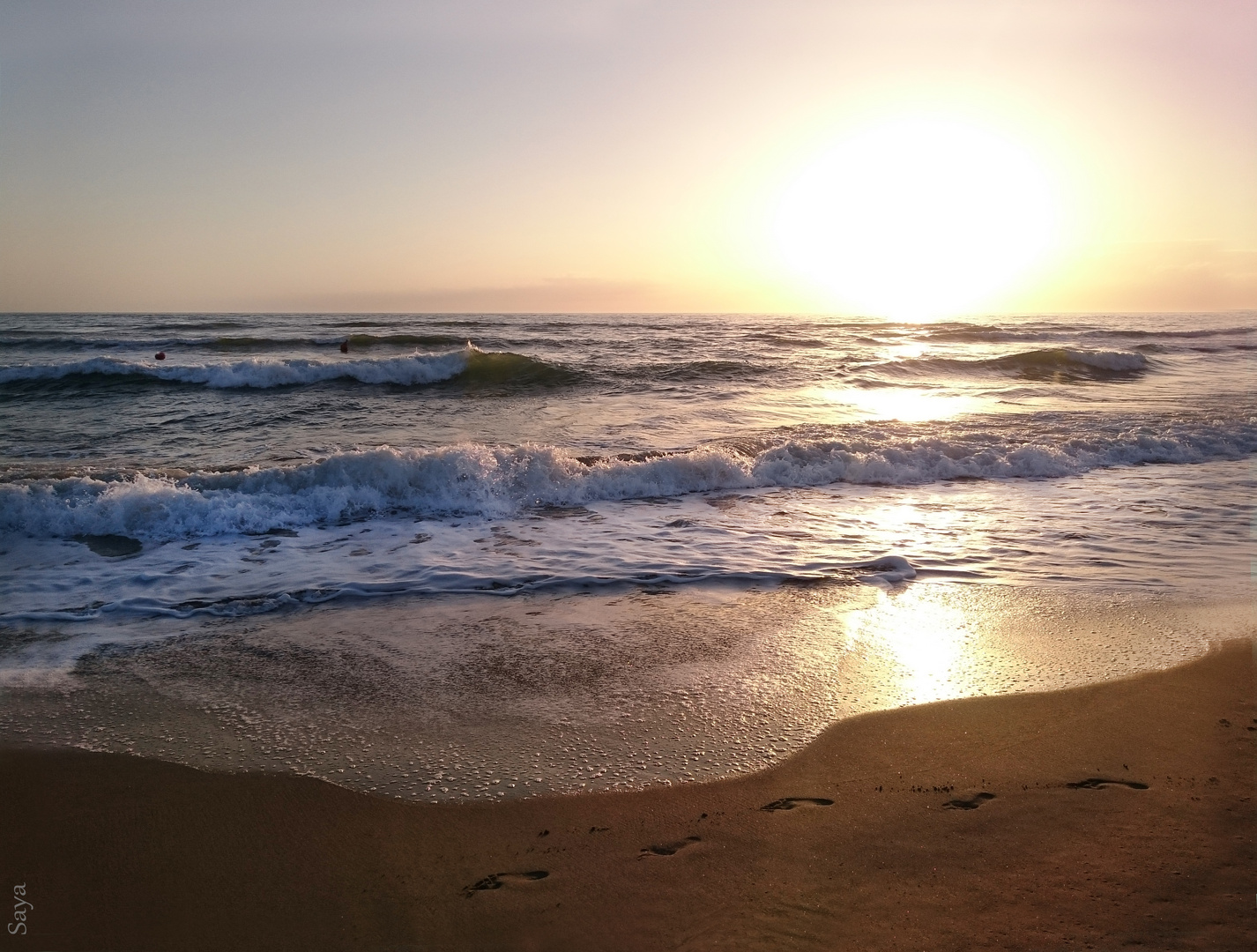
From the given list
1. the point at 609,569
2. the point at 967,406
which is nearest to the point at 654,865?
the point at 609,569

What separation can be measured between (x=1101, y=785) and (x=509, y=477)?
6957 mm

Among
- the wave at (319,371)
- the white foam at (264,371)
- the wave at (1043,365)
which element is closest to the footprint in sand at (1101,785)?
the wave at (319,371)

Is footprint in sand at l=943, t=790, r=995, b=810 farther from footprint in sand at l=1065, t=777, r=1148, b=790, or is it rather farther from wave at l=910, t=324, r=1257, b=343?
wave at l=910, t=324, r=1257, b=343

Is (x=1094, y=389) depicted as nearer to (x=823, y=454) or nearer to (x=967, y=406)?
(x=967, y=406)

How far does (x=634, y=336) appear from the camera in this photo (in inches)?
1198

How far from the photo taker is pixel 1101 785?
322cm

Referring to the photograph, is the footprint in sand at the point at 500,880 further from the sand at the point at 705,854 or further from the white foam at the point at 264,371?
the white foam at the point at 264,371

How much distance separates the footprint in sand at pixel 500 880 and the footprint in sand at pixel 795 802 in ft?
3.06

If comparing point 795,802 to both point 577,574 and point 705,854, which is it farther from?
point 577,574

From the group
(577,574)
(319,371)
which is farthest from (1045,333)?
(577,574)

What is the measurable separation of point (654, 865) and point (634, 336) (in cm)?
2854

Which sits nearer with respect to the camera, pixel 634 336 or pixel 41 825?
pixel 41 825

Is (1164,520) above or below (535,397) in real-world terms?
below

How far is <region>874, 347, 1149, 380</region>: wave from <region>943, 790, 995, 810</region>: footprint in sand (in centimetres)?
1981
